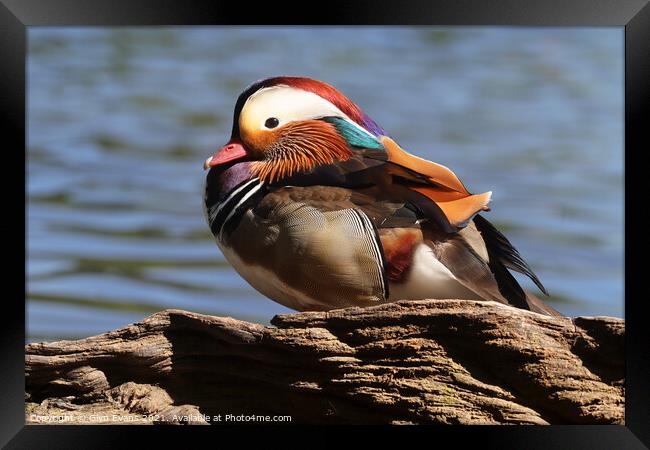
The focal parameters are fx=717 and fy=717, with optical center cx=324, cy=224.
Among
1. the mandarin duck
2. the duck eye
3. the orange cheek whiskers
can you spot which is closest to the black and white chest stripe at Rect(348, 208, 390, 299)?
the mandarin duck

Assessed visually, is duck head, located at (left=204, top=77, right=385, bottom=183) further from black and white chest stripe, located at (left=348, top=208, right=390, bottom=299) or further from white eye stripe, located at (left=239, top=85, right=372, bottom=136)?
black and white chest stripe, located at (left=348, top=208, right=390, bottom=299)

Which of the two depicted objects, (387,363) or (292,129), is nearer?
(387,363)

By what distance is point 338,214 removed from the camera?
1.54m

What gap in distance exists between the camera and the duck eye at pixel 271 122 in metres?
1.62

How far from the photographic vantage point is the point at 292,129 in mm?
1633

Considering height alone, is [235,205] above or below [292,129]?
below

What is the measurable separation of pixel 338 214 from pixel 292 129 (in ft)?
0.78

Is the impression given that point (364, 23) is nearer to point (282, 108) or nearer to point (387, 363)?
point (282, 108)

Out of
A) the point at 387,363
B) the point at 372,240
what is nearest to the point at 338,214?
the point at 372,240

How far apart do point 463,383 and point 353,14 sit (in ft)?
2.69

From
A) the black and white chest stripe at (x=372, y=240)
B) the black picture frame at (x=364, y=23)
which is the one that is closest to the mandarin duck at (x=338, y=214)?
the black and white chest stripe at (x=372, y=240)

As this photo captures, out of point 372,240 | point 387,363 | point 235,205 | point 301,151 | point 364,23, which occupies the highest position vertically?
point 364,23

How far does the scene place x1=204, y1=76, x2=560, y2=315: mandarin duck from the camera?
1540 mm

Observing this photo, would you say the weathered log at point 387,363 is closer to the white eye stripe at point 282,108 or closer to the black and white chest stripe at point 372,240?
the black and white chest stripe at point 372,240
